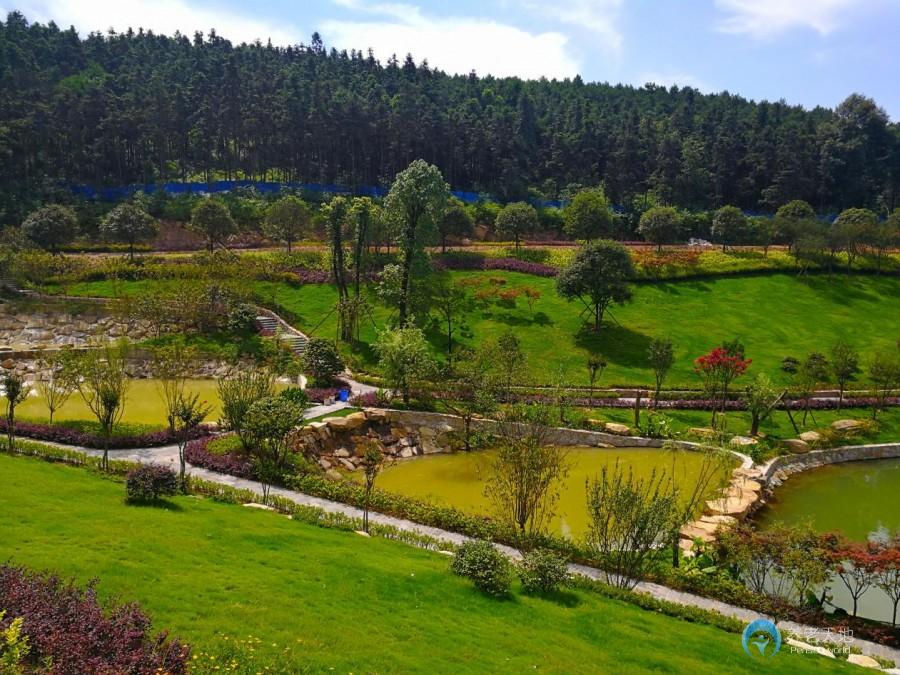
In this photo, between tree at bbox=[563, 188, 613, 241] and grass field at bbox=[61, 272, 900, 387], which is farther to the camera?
tree at bbox=[563, 188, 613, 241]

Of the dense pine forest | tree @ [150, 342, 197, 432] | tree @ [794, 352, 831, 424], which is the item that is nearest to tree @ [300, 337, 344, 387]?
tree @ [150, 342, 197, 432]

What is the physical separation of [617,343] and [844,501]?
22.4 meters

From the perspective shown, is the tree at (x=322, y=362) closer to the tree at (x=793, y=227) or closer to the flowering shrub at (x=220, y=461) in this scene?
the flowering shrub at (x=220, y=461)

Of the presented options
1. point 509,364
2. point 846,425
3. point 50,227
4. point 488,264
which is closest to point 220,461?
point 509,364

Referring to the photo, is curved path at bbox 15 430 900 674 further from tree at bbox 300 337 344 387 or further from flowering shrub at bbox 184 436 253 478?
tree at bbox 300 337 344 387

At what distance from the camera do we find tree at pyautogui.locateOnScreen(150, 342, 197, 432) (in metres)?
30.7

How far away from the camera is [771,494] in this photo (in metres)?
28.9

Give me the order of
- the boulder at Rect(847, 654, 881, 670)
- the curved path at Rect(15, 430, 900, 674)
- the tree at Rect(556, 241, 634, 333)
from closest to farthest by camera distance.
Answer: the boulder at Rect(847, 654, 881, 670) < the curved path at Rect(15, 430, 900, 674) < the tree at Rect(556, 241, 634, 333)

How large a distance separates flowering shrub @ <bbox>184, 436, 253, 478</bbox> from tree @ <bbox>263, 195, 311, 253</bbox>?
4055 cm

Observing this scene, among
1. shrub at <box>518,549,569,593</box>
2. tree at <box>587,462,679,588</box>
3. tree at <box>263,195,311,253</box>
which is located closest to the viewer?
shrub at <box>518,549,569,593</box>

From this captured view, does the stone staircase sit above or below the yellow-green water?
above

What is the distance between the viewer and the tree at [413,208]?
4584 cm

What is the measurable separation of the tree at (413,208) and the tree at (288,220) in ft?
70.4

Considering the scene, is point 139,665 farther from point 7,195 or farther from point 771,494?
point 7,195
